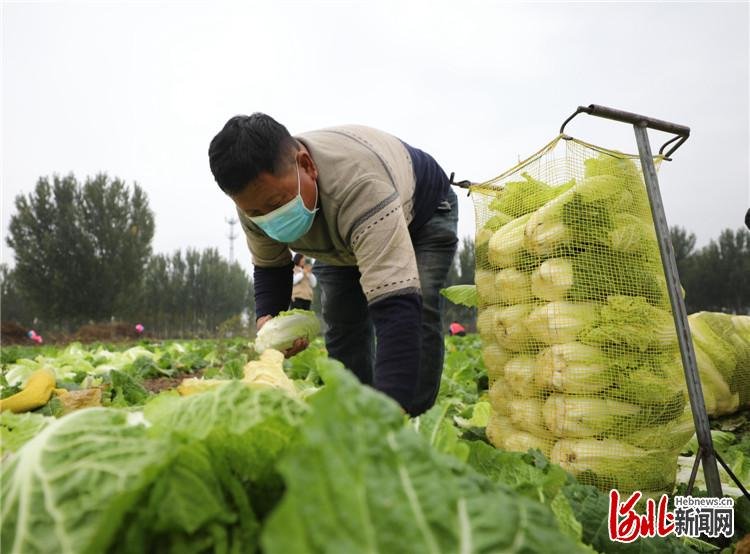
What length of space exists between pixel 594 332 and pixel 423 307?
0.92 m

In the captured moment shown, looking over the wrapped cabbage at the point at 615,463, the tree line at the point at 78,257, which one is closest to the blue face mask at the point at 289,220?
the wrapped cabbage at the point at 615,463

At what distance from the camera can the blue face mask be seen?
2543 millimetres

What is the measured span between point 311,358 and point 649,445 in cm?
334

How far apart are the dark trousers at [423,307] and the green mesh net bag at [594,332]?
1.30 feet

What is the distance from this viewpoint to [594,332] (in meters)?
2.65

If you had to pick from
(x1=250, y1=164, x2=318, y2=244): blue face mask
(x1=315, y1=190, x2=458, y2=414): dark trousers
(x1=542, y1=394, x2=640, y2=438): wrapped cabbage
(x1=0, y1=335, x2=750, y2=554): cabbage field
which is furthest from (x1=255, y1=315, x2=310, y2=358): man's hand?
(x1=0, y1=335, x2=750, y2=554): cabbage field

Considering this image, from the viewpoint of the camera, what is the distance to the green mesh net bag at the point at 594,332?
2.62 m

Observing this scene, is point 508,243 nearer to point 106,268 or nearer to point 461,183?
point 461,183

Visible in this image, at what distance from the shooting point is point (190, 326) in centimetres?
4534

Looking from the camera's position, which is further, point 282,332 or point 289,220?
point 282,332

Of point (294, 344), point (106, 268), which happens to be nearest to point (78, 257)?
→ point (106, 268)

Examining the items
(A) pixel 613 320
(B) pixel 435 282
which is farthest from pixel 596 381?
(B) pixel 435 282

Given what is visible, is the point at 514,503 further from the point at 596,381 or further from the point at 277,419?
the point at 596,381

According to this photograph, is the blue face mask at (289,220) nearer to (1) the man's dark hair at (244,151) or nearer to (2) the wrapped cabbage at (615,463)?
(1) the man's dark hair at (244,151)
